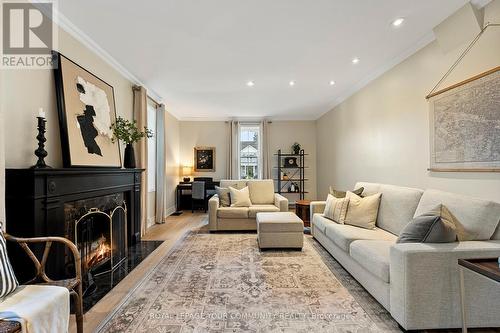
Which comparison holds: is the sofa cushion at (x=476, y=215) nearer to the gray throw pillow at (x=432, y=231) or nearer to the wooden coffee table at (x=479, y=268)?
the gray throw pillow at (x=432, y=231)

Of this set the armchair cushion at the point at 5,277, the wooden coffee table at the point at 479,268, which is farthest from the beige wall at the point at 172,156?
the wooden coffee table at the point at 479,268

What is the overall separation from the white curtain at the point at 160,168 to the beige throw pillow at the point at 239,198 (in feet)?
5.20

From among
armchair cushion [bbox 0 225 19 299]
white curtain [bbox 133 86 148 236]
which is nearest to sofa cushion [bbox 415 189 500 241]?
armchair cushion [bbox 0 225 19 299]

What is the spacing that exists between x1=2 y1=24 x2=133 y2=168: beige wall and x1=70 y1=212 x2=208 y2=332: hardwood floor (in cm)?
140

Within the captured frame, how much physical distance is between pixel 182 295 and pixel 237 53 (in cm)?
294

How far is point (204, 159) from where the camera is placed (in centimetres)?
762

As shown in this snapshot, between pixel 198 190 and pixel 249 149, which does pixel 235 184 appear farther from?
pixel 249 149

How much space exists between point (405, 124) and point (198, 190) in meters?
4.86

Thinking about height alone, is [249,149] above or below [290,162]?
above

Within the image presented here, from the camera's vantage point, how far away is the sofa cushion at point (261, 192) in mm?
5262

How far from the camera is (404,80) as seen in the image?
10.9 ft

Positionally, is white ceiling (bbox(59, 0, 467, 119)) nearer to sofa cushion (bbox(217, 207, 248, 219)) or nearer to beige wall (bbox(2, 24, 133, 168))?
beige wall (bbox(2, 24, 133, 168))

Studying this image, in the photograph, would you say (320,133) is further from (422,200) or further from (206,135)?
(422,200)

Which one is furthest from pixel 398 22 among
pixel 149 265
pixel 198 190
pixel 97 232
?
pixel 198 190
